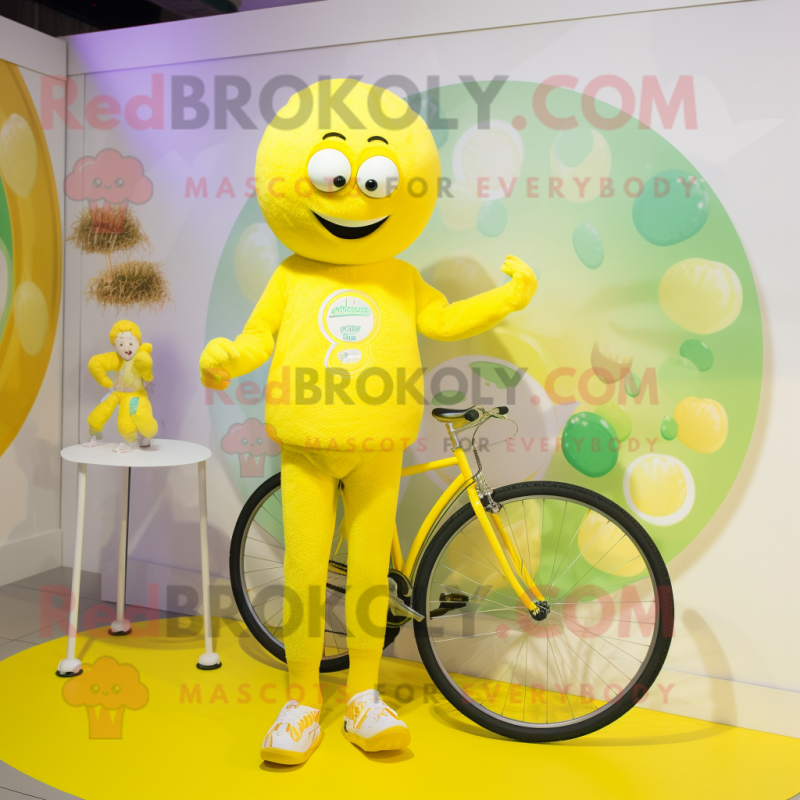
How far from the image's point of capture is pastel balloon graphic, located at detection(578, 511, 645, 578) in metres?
2.23

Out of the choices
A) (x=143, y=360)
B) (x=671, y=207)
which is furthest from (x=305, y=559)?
(x=671, y=207)

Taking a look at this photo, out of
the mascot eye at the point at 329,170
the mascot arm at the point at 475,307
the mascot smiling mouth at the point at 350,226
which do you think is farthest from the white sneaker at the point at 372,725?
the mascot eye at the point at 329,170

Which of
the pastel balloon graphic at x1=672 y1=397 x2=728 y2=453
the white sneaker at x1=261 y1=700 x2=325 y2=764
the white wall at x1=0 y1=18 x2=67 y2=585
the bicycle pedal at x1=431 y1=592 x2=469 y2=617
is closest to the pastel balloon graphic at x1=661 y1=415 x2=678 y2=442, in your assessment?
the pastel balloon graphic at x1=672 y1=397 x2=728 y2=453

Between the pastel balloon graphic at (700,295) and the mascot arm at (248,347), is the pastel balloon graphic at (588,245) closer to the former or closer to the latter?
the pastel balloon graphic at (700,295)

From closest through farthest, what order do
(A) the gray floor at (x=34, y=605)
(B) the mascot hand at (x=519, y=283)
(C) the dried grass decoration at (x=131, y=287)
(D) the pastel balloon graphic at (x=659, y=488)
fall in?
(B) the mascot hand at (x=519, y=283) < (D) the pastel balloon graphic at (x=659, y=488) < (A) the gray floor at (x=34, y=605) < (C) the dried grass decoration at (x=131, y=287)

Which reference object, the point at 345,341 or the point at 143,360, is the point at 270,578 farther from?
the point at 345,341

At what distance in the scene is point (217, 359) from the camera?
1.84 metres

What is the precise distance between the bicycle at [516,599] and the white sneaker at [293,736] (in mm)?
345

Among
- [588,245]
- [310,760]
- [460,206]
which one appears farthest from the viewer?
[460,206]

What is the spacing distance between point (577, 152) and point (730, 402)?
2.87ft

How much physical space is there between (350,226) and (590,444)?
3.27ft

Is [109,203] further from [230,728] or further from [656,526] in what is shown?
[656,526]

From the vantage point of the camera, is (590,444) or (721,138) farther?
(590,444)

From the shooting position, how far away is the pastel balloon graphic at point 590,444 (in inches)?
88.0
